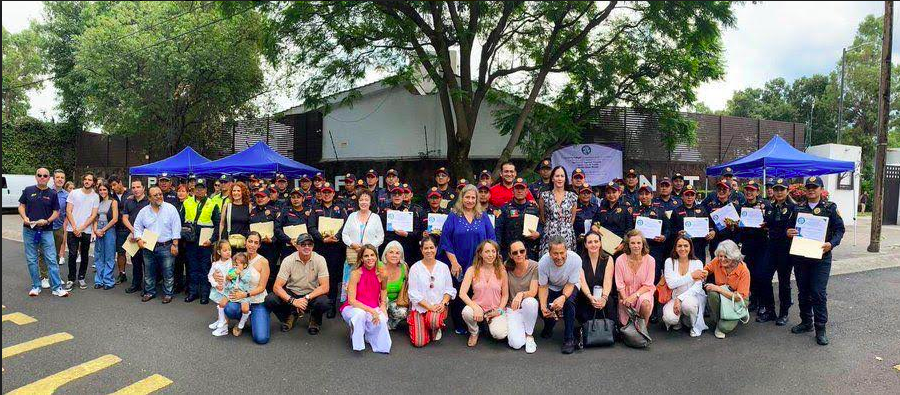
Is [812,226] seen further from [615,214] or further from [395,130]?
[395,130]

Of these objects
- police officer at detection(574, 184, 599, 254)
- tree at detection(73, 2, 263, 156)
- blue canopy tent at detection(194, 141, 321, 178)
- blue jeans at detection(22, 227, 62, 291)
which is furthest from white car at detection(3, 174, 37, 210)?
police officer at detection(574, 184, 599, 254)

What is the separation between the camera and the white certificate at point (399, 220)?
673cm

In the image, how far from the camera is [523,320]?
5.35 metres

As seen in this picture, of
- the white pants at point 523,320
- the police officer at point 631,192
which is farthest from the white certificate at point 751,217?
the white pants at point 523,320

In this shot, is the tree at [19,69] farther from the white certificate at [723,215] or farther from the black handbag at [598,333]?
the white certificate at [723,215]

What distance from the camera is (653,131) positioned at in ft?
43.9

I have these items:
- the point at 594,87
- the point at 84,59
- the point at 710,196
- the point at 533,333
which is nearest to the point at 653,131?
the point at 594,87

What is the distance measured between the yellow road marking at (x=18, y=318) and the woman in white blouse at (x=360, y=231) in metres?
3.72

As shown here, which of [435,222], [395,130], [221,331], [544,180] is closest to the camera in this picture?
[221,331]

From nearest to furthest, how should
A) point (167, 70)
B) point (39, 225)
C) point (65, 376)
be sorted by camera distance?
point (65, 376), point (39, 225), point (167, 70)

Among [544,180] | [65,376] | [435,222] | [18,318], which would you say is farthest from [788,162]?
[18,318]

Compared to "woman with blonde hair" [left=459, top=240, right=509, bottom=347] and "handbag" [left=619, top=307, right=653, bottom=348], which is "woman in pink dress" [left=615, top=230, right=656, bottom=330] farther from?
"woman with blonde hair" [left=459, top=240, right=509, bottom=347]

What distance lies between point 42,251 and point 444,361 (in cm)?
642

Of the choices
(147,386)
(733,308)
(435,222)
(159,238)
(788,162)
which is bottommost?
(147,386)
